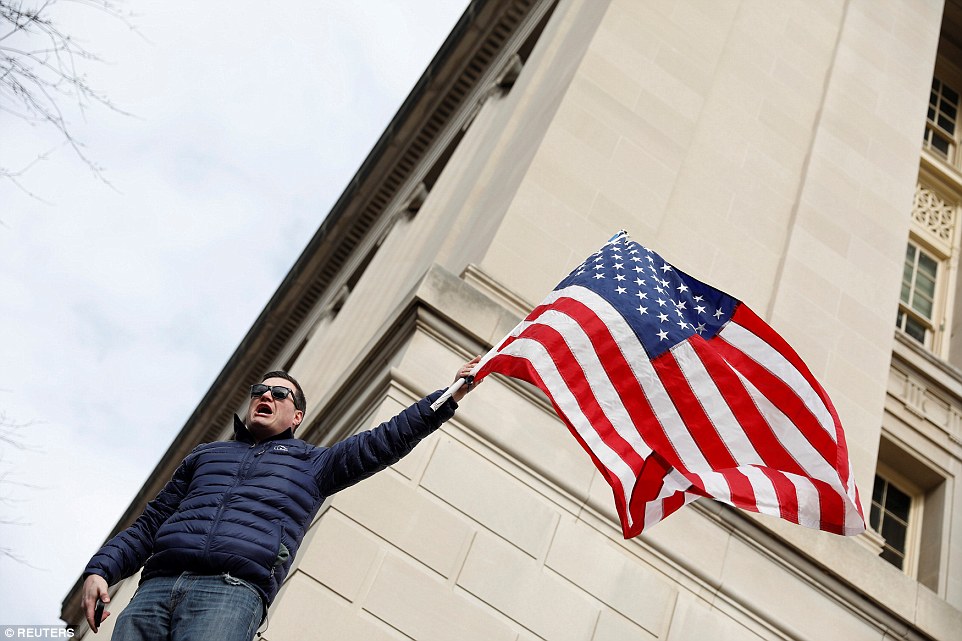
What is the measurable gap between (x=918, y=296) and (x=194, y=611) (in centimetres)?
1521

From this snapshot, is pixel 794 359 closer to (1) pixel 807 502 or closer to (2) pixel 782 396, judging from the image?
(2) pixel 782 396

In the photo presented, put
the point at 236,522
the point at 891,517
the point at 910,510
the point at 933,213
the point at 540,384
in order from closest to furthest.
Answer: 1. the point at 236,522
2. the point at 540,384
3. the point at 891,517
4. the point at 910,510
5. the point at 933,213

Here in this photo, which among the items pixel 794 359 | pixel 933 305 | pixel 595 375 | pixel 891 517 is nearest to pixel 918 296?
pixel 933 305

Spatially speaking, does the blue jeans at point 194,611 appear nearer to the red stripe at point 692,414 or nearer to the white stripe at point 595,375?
the white stripe at point 595,375

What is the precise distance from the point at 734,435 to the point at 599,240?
456 centimetres

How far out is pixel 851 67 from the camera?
1534 centimetres

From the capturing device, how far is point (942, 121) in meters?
20.6

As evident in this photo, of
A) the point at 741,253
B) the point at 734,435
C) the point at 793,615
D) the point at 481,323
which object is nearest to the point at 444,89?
the point at 741,253

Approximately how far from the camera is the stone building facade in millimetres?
8578

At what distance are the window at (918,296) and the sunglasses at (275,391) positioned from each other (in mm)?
13284

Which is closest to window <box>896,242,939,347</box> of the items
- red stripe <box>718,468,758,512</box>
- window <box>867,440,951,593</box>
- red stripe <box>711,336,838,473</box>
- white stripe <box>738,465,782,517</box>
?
window <box>867,440,951,593</box>

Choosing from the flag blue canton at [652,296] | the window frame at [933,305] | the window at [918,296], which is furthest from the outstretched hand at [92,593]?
the window at [918,296]

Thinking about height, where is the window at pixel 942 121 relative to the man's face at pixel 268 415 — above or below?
above

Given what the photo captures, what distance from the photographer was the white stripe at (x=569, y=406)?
647 cm
